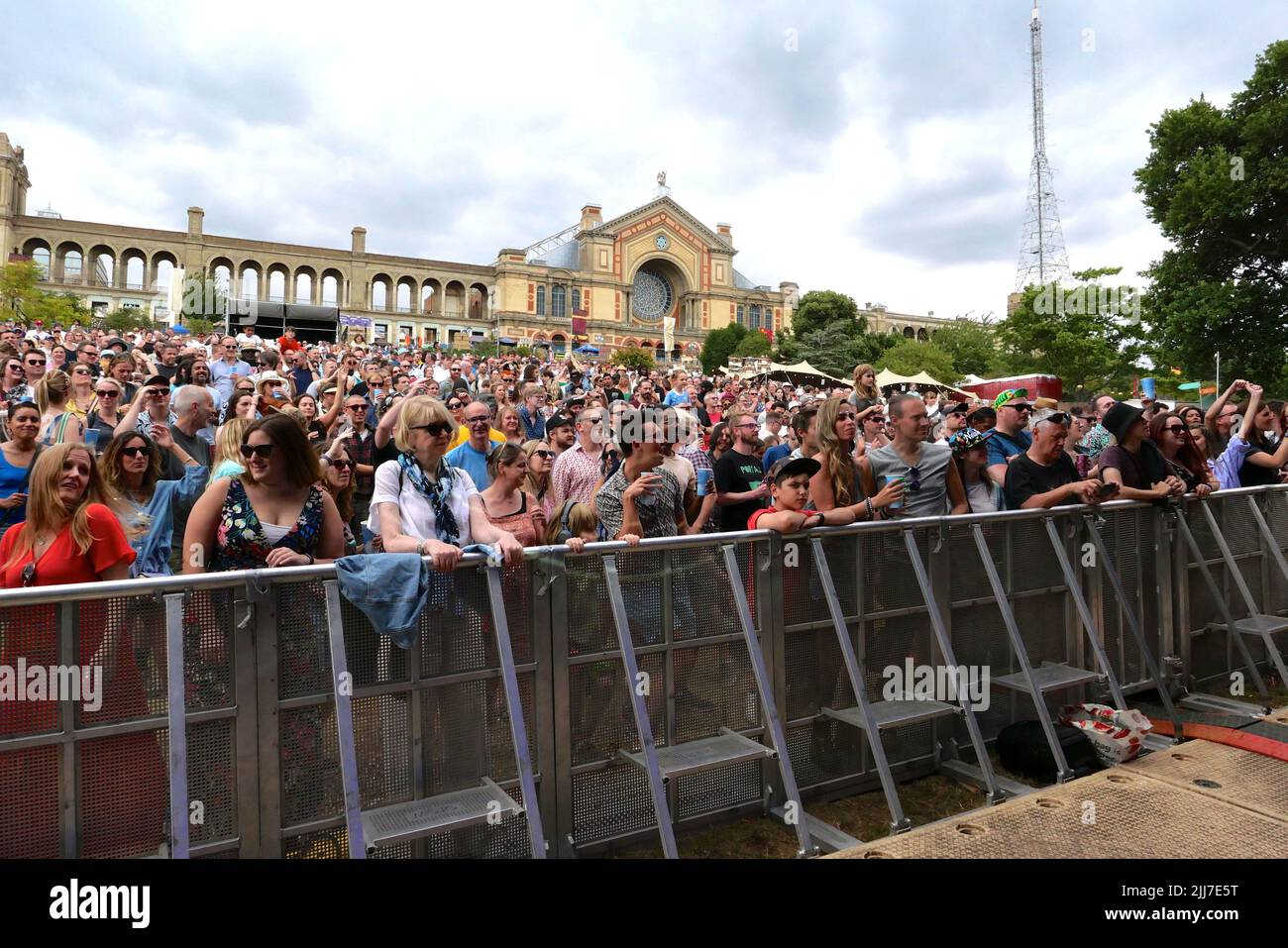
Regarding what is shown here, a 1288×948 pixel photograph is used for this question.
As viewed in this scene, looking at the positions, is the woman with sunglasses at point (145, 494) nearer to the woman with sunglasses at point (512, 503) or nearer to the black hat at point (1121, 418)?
the woman with sunglasses at point (512, 503)

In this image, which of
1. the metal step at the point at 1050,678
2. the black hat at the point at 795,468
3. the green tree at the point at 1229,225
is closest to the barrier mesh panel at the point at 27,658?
the black hat at the point at 795,468

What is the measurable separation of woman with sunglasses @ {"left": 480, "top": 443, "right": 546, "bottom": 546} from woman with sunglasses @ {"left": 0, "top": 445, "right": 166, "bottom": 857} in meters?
2.20

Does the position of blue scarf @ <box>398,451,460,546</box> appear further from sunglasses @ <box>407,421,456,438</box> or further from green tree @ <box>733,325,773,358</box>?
green tree @ <box>733,325,773,358</box>

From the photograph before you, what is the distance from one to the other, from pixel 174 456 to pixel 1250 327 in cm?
2911

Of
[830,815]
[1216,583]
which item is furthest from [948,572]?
[1216,583]

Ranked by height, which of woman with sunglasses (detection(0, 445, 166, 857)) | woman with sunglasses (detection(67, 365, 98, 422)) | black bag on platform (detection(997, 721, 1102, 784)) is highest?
woman with sunglasses (detection(67, 365, 98, 422))

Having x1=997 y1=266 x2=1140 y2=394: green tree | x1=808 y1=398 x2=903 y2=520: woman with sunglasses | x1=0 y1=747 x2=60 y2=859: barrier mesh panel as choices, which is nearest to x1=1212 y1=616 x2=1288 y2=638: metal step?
x1=808 y1=398 x2=903 y2=520: woman with sunglasses

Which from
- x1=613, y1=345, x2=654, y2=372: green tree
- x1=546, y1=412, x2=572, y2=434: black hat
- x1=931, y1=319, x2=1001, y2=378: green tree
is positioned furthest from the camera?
x1=931, y1=319, x2=1001, y2=378: green tree

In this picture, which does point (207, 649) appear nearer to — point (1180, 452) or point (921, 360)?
point (1180, 452)

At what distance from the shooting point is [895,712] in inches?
170

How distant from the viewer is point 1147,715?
538cm

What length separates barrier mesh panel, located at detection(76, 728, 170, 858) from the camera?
278 centimetres

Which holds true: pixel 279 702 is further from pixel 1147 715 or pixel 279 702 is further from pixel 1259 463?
pixel 1259 463
